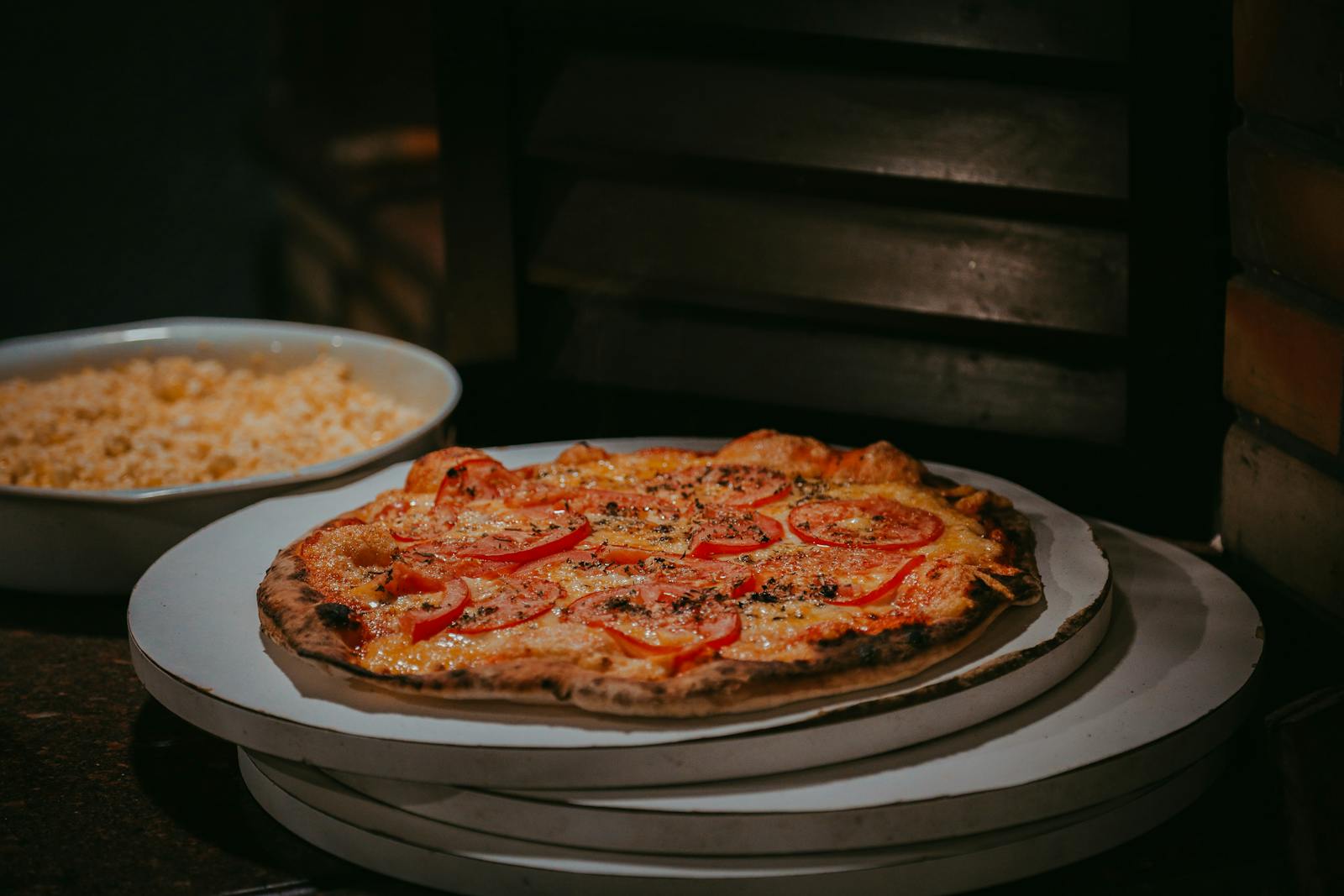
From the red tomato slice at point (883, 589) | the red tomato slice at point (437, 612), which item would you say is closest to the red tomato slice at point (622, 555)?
Answer: the red tomato slice at point (437, 612)

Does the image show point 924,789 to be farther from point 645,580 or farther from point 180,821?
point 180,821

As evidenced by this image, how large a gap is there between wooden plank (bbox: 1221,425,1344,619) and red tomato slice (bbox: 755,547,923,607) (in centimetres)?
91

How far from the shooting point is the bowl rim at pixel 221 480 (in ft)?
9.58

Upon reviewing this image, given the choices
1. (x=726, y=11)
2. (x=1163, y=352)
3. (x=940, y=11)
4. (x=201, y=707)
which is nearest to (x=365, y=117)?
(x=726, y=11)

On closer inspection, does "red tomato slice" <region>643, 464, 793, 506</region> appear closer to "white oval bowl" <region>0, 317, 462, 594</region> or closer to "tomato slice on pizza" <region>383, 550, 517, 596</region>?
"tomato slice on pizza" <region>383, 550, 517, 596</region>

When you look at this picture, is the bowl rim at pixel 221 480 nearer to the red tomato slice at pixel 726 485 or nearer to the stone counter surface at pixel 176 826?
the stone counter surface at pixel 176 826

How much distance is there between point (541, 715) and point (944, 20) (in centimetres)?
208

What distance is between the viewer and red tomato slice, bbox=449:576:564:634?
2201 mm

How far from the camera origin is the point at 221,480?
3.07 m

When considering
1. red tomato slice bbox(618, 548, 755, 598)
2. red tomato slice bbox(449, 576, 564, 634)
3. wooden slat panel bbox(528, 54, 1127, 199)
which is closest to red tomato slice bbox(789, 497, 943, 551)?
red tomato slice bbox(618, 548, 755, 598)

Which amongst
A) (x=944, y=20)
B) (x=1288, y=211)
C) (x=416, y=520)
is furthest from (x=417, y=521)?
(x=1288, y=211)

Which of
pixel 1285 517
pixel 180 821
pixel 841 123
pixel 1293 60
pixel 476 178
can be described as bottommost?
pixel 180 821

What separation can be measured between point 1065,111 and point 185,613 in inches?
89.4

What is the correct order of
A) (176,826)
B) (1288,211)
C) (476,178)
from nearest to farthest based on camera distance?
(176,826) → (1288,211) → (476,178)
